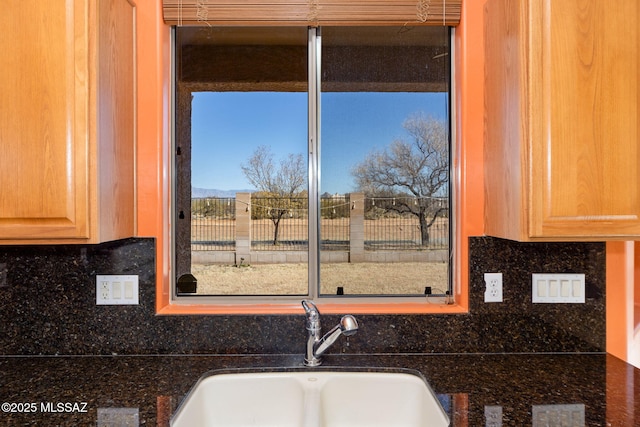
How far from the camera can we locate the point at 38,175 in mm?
1142

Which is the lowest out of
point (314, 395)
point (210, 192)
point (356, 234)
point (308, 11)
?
point (314, 395)

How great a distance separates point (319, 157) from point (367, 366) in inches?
32.5

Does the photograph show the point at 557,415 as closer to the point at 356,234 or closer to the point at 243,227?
the point at 356,234

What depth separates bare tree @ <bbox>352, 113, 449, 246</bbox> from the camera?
1.62m

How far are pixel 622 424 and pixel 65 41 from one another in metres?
1.83

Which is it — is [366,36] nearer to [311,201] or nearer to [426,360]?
[311,201]

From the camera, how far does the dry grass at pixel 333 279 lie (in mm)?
1639

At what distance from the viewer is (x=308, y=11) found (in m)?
1.49

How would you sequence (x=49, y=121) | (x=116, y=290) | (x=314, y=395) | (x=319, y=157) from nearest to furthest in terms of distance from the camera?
(x=49, y=121) → (x=314, y=395) → (x=116, y=290) → (x=319, y=157)

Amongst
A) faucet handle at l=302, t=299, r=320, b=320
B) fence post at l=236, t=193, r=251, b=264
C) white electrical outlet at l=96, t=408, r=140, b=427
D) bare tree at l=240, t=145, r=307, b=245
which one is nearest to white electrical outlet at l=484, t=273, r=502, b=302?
faucet handle at l=302, t=299, r=320, b=320

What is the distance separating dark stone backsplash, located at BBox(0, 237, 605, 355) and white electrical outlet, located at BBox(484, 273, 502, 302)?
2 centimetres

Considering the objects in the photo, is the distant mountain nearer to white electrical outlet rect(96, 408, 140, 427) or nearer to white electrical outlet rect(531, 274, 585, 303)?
white electrical outlet rect(96, 408, 140, 427)

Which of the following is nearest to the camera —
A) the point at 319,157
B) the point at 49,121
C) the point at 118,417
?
the point at 118,417

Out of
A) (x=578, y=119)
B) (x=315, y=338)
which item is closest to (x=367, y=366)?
(x=315, y=338)
